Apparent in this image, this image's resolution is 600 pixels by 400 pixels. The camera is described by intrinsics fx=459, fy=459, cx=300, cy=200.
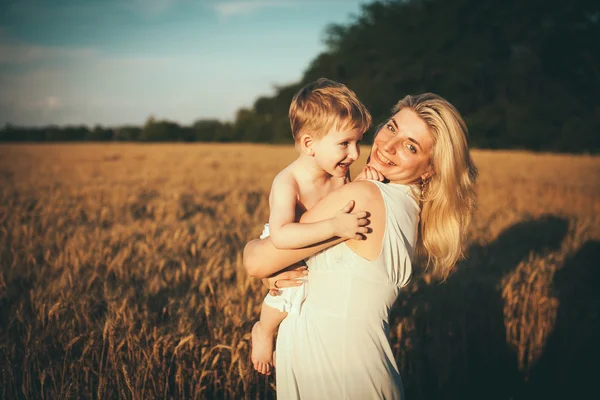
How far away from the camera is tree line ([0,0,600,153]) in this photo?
98.6 feet

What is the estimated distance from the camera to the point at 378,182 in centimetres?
174

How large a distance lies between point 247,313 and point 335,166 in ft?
4.56

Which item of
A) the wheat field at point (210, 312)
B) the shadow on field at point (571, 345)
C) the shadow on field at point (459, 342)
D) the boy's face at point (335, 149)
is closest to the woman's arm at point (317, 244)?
the boy's face at point (335, 149)

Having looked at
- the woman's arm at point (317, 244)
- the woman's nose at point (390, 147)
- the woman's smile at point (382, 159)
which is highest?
the woman's nose at point (390, 147)

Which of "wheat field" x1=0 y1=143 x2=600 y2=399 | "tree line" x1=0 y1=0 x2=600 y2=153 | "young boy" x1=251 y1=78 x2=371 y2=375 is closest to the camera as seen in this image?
"young boy" x1=251 y1=78 x2=371 y2=375

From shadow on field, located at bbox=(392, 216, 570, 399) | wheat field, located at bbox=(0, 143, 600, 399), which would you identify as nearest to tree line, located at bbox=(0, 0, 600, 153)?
wheat field, located at bbox=(0, 143, 600, 399)

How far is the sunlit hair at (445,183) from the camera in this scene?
Result: 1786 mm

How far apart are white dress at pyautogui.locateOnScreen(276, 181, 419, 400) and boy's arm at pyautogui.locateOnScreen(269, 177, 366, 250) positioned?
106mm

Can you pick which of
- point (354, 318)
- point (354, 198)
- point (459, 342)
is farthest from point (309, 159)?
point (459, 342)

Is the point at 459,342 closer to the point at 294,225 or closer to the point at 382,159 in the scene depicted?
the point at 382,159

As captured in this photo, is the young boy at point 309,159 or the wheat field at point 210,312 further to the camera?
the wheat field at point 210,312

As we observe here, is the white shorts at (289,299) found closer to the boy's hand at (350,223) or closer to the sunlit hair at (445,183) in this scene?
the boy's hand at (350,223)

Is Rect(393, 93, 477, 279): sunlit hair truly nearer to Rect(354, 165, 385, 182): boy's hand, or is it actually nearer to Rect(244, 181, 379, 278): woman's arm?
Rect(354, 165, 385, 182): boy's hand

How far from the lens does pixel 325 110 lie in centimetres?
200
